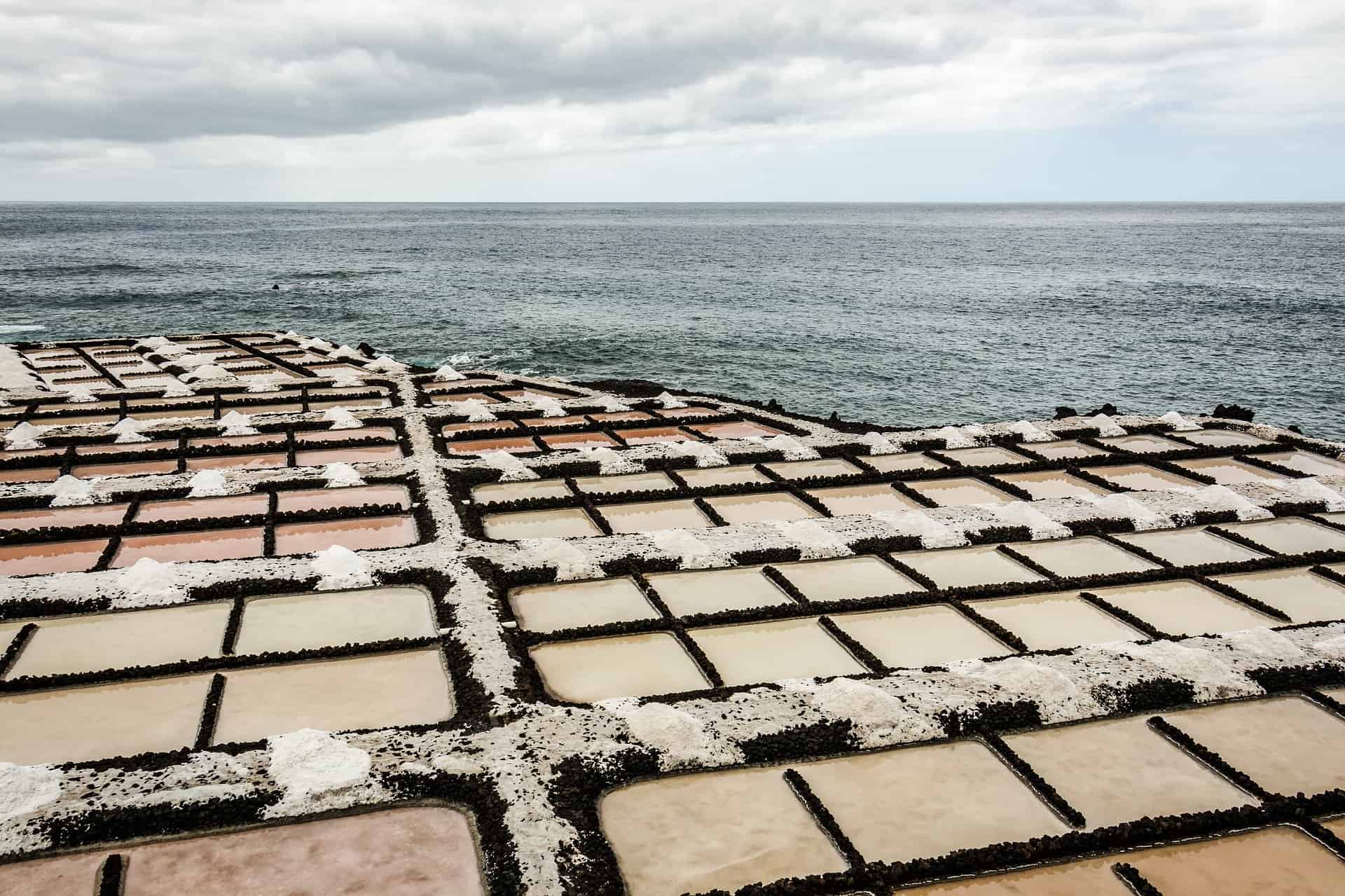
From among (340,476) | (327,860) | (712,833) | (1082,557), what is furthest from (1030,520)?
(340,476)

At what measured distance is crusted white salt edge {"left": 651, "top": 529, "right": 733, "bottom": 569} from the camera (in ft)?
25.8

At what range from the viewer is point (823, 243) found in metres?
109

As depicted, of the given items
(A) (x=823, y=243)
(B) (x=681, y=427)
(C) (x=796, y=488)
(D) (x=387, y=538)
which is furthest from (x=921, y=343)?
(A) (x=823, y=243)

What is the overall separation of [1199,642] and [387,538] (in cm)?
691

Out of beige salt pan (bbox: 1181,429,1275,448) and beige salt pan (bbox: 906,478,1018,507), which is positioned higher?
beige salt pan (bbox: 1181,429,1275,448)

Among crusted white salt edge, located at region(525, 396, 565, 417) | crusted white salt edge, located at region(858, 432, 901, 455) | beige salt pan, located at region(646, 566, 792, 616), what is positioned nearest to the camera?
beige salt pan, located at region(646, 566, 792, 616)

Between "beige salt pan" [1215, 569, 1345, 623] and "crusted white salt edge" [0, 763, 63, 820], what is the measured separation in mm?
8619

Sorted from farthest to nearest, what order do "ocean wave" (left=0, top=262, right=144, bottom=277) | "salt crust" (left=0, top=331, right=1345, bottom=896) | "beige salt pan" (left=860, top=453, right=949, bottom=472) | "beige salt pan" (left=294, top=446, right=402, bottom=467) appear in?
"ocean wave" (left=0, top=262, right=144, bottom=277)
"beige salt pan" (left=294, top=446, right=402, bottom=467)
"beige salt pan" (left=860, top=453, right=949, bottom=472)
"salt crust" (left=0, top=331, right=1345, bottom=896)

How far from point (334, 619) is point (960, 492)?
6.85m

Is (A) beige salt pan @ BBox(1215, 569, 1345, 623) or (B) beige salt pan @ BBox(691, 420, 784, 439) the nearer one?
(A) beige salt pan @ BBox(1215, 569, 1345, 623)

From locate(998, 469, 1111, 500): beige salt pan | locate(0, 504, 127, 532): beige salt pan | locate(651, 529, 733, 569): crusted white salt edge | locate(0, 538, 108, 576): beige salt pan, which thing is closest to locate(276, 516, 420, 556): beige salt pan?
locate(0, 538, 108, 576): beige salt pan

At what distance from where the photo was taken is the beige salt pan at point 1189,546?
8336 mm

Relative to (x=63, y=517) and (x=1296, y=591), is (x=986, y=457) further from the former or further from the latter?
(x=63, y=517)

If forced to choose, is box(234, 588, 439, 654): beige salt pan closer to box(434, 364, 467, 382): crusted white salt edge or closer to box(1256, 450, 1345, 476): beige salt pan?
box(434, 364, 467, 382): crusted white salt edge
